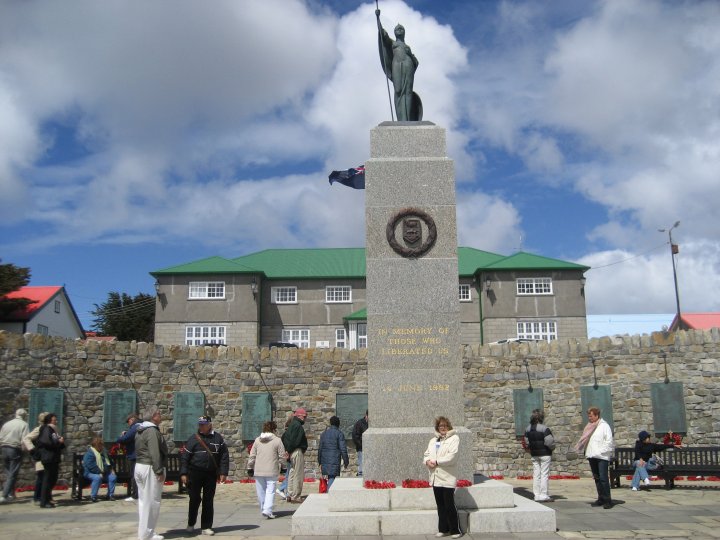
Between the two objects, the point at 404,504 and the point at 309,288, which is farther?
the point at 309,288

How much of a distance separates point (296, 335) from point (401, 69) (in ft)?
88.1

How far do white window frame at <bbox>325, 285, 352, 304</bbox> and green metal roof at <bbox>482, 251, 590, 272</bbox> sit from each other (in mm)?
7522

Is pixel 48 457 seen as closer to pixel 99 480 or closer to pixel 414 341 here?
pixel 99 480

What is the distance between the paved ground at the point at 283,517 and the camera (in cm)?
809

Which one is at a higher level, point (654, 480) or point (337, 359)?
point (337, 359)

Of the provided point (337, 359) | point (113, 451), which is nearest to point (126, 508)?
point (113, 451)

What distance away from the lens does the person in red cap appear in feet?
38.1

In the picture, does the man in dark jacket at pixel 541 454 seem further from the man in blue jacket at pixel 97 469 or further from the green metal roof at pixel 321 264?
the green metal roof at pixel 321 264

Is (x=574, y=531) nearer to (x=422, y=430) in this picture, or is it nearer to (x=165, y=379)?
(x=422, y=430)

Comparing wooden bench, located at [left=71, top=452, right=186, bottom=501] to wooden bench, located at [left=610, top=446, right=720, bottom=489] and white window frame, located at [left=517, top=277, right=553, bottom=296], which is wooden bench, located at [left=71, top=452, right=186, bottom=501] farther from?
white window frame, located at [left=517, top=277, right=553, bottom=296]

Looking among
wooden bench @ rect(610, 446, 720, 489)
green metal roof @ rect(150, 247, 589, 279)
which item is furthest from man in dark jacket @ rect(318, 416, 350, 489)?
green metal roof @ rect(150, 247, 589, 279)

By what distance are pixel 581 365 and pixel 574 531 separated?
8747mm

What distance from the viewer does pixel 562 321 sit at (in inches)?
1377

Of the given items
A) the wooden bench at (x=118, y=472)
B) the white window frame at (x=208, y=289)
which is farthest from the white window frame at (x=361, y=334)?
the wooden bench at (x=118, y=472)
